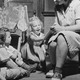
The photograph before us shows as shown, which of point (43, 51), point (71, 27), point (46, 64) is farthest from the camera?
point (43, 51)

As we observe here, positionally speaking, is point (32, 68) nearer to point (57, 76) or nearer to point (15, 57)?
point (15, 57)

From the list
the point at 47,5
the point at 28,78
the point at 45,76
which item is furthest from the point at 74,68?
the point at 47,5

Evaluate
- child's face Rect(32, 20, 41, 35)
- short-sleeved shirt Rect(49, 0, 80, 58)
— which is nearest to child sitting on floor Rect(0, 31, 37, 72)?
child's face Rect(32, 20, 41, 35)

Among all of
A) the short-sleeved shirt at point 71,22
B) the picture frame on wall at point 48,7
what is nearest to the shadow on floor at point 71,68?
the short-sleeved shirt at point 71,22

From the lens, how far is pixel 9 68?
14.1 feet

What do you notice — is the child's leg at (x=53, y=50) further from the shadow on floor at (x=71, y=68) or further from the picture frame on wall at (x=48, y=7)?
the picture frame on wall at (x=48, y=7)

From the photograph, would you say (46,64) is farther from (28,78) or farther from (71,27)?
(71,27)

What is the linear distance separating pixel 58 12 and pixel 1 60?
1.19 meters

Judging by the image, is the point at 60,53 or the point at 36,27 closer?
the point at 60,53

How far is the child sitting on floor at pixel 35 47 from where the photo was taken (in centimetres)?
468

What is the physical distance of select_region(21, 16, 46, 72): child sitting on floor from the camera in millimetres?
4684

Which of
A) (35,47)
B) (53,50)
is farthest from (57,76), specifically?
(35,47)

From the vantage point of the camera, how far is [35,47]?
4820mm

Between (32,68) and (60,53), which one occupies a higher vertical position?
(60,53)
